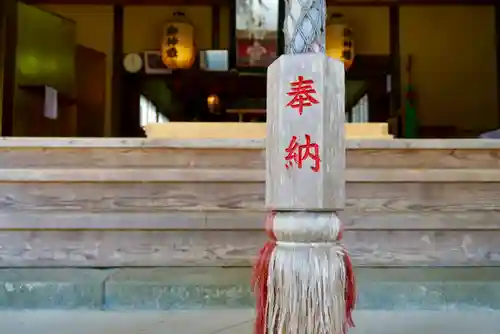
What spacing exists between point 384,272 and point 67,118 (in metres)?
4.59

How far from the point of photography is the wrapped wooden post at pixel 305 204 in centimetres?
124

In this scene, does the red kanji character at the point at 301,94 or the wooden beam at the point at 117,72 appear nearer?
the red kanji character at the point at 301,94

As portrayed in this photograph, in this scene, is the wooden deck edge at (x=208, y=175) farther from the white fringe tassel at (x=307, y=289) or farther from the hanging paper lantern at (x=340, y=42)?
the hanging paper lantern at (x=340, y=42)

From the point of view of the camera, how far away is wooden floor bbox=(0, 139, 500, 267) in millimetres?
2902

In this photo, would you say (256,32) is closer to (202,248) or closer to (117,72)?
(117,72)

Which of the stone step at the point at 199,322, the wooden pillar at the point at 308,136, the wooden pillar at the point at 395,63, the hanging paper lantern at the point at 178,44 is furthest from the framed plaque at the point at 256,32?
the wooden pillar at the point at 308,136

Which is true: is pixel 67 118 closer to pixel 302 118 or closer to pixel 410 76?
pixel 410 76

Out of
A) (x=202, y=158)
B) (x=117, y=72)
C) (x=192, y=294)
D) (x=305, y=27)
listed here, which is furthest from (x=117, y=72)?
(x=305, y=27)

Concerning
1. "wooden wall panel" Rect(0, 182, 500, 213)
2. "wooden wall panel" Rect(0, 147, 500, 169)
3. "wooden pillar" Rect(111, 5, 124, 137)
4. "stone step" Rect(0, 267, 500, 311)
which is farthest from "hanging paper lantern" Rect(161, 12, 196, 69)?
"stone step" Rect(0, 267, 500, 311)

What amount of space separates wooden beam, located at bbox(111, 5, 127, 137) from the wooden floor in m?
4.13

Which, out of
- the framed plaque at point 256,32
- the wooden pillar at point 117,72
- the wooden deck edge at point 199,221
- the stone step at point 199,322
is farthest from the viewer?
the wooden pillar at point 117,72

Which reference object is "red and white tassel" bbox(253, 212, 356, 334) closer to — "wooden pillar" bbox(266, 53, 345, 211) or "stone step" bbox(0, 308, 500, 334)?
"wooden pillar" bbox(266, 53, 345, 211)

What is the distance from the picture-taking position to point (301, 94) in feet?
4.28

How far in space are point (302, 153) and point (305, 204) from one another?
0.39ft
